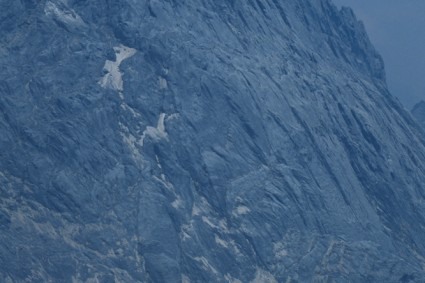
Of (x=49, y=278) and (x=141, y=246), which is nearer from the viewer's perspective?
(x=49, y=278)

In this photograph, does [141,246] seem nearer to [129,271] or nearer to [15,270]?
[129,271]

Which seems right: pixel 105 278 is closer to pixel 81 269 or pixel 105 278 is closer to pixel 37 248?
pixel 81 269

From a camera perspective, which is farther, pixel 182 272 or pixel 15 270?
pixel 182 272

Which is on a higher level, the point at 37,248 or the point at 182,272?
the point at 182,272

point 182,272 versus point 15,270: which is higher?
point 182,272

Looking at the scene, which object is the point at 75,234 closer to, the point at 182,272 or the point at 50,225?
the point at 50,225

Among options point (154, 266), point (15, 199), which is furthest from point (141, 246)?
point (15, 199)

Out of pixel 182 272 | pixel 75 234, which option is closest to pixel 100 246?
pixel 75 234
